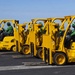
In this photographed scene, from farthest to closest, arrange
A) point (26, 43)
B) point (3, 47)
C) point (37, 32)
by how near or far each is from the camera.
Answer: point (3, 47) < point (26, 43) < point (37, 32)

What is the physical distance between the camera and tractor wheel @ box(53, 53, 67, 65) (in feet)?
44.5

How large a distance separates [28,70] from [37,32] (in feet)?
11.8

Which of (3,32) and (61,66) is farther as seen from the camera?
(3,32)

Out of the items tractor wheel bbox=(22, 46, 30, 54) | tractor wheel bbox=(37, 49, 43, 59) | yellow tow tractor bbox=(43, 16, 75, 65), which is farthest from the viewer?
tractor wheel bbox=(22, 46, 30, 54)

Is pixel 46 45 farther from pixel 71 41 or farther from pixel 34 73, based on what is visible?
pixel 34 73

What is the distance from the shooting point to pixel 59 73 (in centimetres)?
1178

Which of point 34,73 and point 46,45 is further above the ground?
point 46,45

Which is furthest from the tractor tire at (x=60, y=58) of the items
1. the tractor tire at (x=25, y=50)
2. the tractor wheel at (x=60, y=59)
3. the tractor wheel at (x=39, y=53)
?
the tractor tire at (x=25, y=50)

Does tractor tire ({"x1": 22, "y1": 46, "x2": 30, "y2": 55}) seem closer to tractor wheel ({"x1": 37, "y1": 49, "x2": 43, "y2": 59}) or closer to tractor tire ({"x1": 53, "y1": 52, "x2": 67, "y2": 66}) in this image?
tractor wheel ({"x1": 37, "y1": 49, "x2": 43, "y2": 59})

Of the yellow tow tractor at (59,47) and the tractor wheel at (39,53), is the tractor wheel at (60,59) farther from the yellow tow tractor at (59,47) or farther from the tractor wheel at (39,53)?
the tractor wheel at (39,53)

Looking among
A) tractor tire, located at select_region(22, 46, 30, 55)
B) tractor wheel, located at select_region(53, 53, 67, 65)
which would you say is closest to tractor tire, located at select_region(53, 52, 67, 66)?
tractor wheel, located at select_region(53, 53, 67, 65)

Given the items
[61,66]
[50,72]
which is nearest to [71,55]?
[61,66]

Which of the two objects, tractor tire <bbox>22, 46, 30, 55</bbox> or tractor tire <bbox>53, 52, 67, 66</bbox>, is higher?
tractor tire <bbox>22, 46, 30, 55</bbox>

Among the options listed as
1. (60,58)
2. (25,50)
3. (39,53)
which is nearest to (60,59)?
(60,58)
